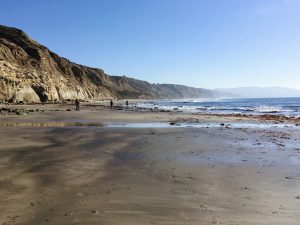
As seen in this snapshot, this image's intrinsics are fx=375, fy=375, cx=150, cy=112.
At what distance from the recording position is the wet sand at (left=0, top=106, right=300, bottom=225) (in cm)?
591

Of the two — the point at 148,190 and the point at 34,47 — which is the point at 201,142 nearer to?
the point at 148,190

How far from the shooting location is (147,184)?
8.05 meters

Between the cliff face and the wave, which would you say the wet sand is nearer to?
the wave

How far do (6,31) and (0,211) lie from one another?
10298cm

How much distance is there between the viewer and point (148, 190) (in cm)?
751

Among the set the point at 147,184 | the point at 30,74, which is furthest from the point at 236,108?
the point at 147,184

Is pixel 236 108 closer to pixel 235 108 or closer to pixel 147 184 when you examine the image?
pixel 235 108

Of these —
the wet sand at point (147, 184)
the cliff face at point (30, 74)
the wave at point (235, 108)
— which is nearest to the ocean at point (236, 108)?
the wave at point (235, 108)

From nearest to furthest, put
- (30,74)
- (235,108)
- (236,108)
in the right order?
(235,108) → (236,108) → (30,74)

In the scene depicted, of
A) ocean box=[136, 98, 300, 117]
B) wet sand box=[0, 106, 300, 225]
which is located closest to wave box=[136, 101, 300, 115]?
ocean box=[136, 98, 300, 117]

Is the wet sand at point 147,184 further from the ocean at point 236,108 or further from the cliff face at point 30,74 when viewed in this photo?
the cliff face at point 30,74

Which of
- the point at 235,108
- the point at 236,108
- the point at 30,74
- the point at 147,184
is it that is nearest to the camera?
the point at 147,184

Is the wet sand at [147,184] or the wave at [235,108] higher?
the wet sand at [147,184]

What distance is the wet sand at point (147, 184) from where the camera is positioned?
5.91 m
